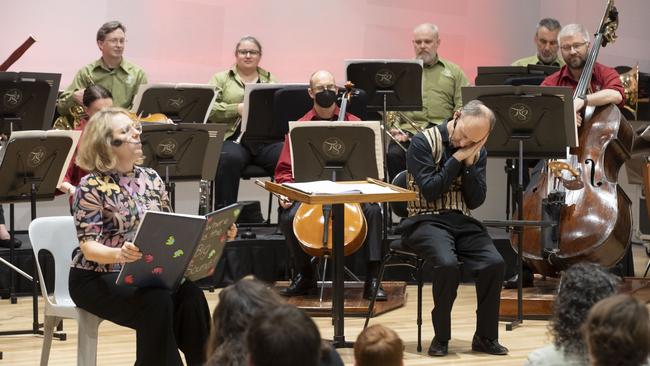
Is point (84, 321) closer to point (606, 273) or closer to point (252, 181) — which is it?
point (606, 273)

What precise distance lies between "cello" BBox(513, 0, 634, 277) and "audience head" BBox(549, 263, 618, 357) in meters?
3.14

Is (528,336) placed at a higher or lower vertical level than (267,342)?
lower

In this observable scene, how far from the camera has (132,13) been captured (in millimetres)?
8273

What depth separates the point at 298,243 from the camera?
6344mm

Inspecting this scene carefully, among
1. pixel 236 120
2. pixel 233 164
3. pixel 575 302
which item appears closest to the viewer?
pixel 575 302

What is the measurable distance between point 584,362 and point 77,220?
1952 mm

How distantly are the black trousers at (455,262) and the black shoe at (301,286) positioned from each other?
4.08ft

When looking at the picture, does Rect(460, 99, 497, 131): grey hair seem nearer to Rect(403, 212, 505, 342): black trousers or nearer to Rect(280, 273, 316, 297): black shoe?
Rect(403, 212, 505, 342): black trousers

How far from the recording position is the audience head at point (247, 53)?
307 inches

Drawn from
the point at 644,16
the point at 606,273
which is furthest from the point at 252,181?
the point at 606,273

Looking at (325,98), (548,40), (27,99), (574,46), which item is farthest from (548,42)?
(27,99)

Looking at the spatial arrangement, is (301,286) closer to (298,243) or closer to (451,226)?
(298,243)

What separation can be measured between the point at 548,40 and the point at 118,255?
197 inches

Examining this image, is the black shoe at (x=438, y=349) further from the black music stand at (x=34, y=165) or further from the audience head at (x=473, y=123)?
the black music stand at (x=34, y=165)
